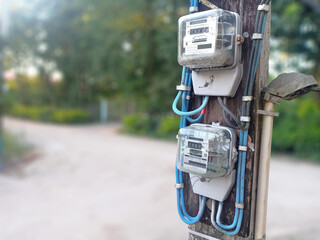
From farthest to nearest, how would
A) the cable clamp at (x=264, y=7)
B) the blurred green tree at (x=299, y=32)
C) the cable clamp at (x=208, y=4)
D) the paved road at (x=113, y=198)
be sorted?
the blurred green tree at (x=299, y=32) < the paved road at (x=113, y=198) < the cable clamp at (x=208, y=4) < the cable clamp at (x=264, y=7)

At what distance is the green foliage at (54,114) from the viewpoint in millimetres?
15281

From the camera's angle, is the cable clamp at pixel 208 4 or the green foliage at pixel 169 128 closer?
the cable clamp at pixel 208 4

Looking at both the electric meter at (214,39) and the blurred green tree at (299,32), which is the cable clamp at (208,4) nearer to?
the electric meter at (214,39)

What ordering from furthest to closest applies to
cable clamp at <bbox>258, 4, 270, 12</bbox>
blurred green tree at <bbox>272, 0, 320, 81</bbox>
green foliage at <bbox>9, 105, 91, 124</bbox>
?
1. green foliage at <bbox>9, 105, 91, 124</bbox>
2. blurred green tree at <bbox>272, 0, 320, 81</bbox>
3. cable clamp at <bbox>258, 4, 270, 12</bbox>

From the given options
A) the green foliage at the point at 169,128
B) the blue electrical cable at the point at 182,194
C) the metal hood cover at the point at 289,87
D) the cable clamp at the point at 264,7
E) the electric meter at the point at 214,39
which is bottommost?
the green foliage at the point at 169,128

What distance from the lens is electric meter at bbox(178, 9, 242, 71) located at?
117 centimetres

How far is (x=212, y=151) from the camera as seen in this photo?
1.24 m

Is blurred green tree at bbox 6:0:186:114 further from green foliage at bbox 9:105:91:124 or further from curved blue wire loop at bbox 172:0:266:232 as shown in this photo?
curved blue wire loop at bbox 172:0:266:232

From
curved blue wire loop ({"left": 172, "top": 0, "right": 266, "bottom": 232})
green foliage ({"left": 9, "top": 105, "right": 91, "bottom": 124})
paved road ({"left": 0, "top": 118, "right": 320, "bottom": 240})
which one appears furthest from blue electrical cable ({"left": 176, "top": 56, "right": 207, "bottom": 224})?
green foliage ({"left": 9, "top": 105, "right": 91, "bottom": 124})

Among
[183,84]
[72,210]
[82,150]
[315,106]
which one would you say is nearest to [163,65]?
[82,150]

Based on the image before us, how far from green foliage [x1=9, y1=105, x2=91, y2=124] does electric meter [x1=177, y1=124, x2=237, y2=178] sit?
1467 cm

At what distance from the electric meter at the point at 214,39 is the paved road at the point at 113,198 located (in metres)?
2.91

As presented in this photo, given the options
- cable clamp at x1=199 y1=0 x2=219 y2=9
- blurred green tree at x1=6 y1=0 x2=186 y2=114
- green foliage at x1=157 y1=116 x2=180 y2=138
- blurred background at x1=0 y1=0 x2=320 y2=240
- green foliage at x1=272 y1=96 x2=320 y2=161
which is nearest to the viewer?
cable clamp at x1=199 y1=0 x2=219 y2=9

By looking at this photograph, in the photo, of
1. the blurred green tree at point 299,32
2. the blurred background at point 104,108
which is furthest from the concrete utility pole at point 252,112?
the blurred green tree at point 299,32
